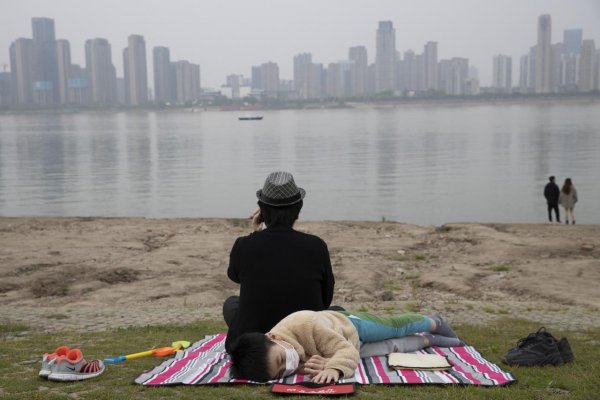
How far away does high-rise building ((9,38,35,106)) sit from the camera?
563 feet

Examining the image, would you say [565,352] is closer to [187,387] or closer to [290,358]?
[290,358]

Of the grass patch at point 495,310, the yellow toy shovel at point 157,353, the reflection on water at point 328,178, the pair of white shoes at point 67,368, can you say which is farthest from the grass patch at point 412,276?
the reflection on water at point 328,178

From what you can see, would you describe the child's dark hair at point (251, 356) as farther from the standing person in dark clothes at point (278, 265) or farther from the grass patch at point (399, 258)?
the grass patch at point (399, 258)

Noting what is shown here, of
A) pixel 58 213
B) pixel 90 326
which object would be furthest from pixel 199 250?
→ pixel 58 213

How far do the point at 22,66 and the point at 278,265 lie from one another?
613 feet

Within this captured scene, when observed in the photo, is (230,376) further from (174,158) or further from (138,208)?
(174,158)

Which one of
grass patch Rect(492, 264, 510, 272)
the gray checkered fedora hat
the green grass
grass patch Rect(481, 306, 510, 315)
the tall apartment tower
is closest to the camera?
the green grass

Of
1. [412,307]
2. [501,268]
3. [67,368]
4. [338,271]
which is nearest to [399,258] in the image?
[338,271]

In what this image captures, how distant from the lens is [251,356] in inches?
213

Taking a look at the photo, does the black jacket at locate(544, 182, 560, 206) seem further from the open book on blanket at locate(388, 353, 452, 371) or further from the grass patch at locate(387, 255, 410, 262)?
the open book on blanket at locate(388, 353, 452, 371)

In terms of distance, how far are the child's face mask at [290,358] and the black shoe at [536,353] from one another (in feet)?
6.21

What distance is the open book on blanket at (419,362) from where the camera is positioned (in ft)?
18.7

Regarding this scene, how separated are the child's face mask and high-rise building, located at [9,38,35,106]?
177m

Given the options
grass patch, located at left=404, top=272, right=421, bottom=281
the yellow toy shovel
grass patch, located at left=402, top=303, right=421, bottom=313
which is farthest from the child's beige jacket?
grass patch, located at left=404, top=272, right=421, bottom=281
